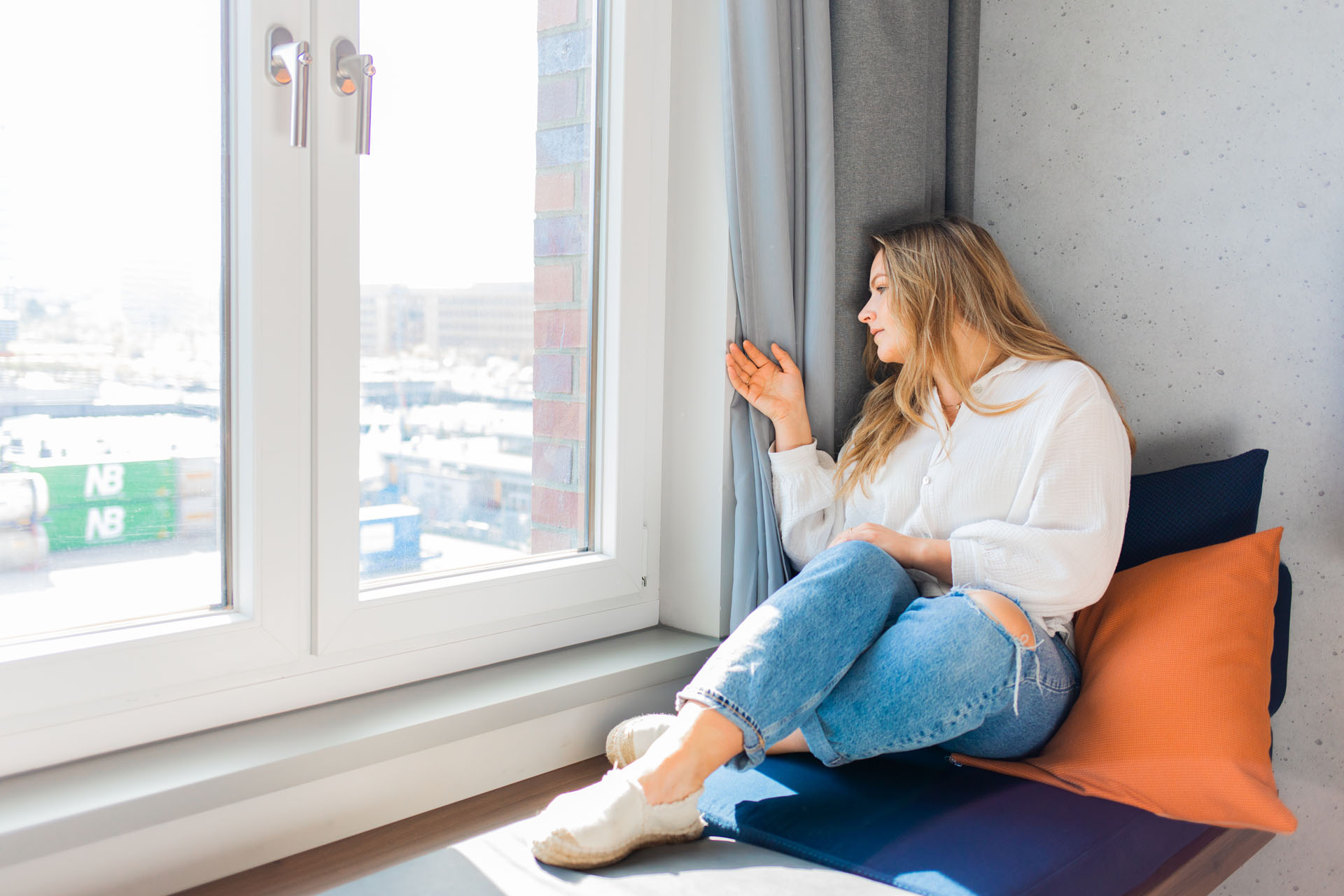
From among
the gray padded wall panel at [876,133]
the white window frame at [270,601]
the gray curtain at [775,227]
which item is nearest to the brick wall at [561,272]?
the white window frame at [270,601]

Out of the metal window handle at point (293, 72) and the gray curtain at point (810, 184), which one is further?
the gray curtain at point (810, 184)

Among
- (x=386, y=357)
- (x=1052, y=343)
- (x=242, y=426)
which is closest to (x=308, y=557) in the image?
(x=242, y=426)

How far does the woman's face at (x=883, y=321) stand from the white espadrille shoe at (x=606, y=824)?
89 centimetres

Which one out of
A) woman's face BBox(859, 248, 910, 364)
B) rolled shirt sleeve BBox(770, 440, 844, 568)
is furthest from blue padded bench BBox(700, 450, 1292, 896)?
woman's face BBox(859, 248, 910, 364)

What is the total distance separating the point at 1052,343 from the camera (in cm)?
165

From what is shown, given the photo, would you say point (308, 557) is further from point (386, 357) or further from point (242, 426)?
point (386, 357)

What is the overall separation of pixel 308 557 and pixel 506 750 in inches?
17.0

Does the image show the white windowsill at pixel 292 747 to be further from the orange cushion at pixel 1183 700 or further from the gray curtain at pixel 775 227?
the orange cushion at pixel 1183 700

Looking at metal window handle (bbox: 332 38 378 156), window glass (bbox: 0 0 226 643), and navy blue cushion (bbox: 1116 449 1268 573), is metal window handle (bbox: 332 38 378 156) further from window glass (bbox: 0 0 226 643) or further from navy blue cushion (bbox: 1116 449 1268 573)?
navy blue cushion (bbox: 1116 449 1268 573)

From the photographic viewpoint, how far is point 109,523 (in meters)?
1.18

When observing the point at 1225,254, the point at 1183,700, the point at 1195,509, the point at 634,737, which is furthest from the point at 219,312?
the point at 1225,254

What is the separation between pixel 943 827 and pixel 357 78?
4.19 feet

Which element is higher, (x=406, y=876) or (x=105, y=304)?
(x=105, y=304)

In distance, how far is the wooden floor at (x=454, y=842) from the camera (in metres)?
1.16
